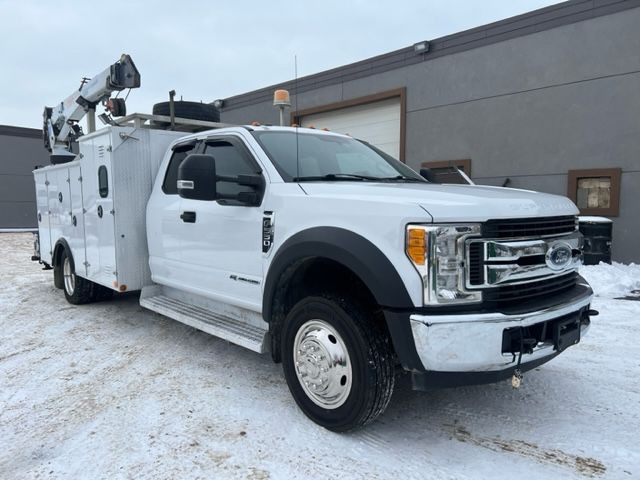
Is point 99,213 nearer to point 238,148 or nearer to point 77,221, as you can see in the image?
point 77,221

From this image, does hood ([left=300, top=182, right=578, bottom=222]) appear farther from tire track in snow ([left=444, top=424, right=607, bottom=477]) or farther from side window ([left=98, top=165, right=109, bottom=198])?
side window ([left=98, top=165, right=109, bottom=198])

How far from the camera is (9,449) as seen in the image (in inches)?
111

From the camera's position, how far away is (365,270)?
2.64 m

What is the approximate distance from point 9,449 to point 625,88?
10.3 meters

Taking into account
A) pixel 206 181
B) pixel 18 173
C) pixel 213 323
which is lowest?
pixel 213 323

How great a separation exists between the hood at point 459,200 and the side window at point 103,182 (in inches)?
116

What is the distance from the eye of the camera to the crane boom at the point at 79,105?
6.55 m

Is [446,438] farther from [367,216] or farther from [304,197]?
[304,197]

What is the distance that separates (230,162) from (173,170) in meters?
1.07

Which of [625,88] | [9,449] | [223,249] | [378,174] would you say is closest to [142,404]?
[9,449]

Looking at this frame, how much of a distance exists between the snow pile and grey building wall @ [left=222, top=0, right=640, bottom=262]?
56.9 inches

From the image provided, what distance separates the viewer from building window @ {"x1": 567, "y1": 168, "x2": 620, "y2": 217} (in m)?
8.94

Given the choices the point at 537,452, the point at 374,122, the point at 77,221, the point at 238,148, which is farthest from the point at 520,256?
the point at 374,122

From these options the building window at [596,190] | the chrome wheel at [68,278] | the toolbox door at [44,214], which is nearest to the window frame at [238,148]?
the chrome wheel at [68,278]
